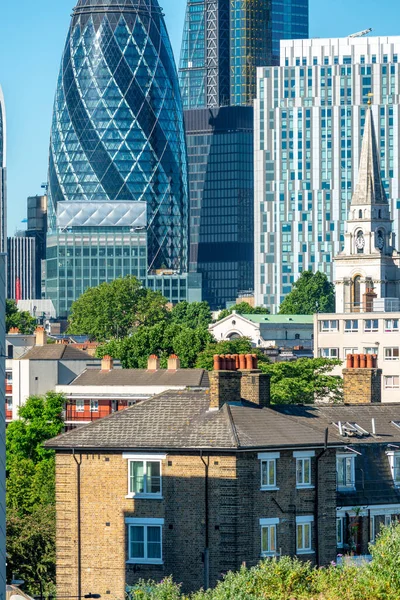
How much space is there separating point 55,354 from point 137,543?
285ft

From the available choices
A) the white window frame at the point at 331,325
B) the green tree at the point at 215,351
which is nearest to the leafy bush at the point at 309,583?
the green tree at the point at 215,351

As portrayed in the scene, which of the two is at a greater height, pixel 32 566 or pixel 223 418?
pixel 223 418

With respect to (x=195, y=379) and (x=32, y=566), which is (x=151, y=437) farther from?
(x=195, y=379)

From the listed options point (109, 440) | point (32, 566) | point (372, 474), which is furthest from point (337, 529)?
point (32, 566)

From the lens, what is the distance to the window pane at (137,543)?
66688 millimetres

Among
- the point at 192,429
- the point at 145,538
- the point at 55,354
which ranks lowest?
the point at 145,538

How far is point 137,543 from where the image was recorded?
66750mm

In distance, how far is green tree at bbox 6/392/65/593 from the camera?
80.2 metres

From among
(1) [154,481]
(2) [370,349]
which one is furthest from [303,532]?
(2) [370,349]

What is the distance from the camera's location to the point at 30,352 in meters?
154

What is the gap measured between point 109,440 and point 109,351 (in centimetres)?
10534

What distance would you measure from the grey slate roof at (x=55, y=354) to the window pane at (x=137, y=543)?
82.1 metres

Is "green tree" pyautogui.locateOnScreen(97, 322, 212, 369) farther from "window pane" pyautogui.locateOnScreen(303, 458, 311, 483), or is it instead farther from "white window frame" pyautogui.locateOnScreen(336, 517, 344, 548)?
"window pane" pyautogui.locateOnScreen(303, 458, 311, 483)

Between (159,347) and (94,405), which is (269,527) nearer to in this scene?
(94,405)
